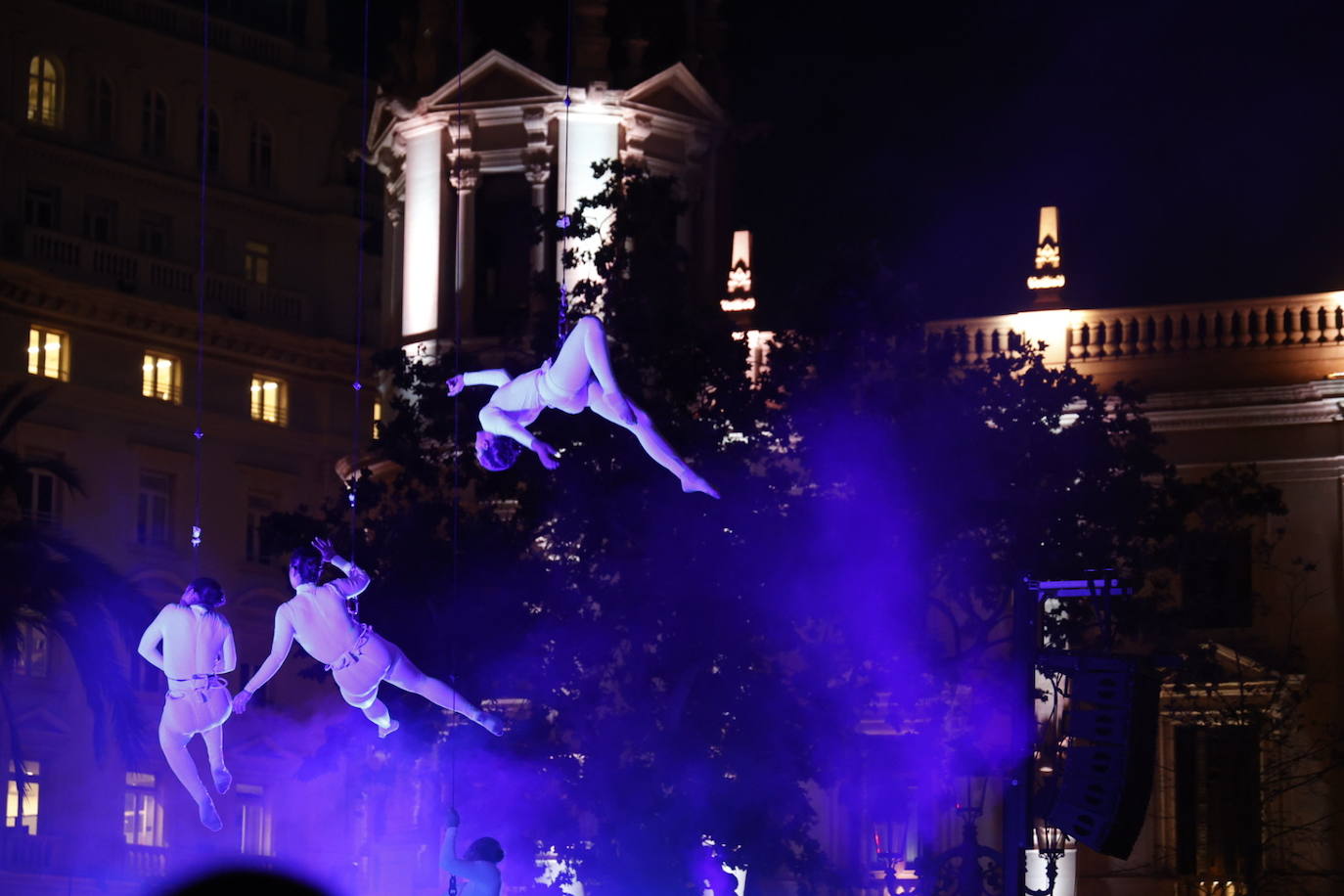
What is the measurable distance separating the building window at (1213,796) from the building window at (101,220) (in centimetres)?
2489

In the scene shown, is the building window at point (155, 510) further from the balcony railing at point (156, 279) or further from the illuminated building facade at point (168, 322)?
the balcony railing at point (156, 279)

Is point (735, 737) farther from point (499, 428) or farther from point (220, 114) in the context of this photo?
point (220, 114)

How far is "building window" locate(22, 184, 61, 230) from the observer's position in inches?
2418

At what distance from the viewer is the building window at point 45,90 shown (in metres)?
61.9

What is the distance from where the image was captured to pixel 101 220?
207 ft

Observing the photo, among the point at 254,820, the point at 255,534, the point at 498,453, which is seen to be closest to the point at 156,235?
the point at 255,534

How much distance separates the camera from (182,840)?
2388 inches

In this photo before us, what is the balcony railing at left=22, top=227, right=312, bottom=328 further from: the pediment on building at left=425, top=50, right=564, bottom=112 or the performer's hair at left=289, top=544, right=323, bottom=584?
the performer's hair at left=289, top=544, right=323, bottom=584

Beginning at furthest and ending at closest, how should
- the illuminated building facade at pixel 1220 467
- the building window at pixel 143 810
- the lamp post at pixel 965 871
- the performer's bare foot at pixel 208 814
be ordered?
the building window at pixel 143 810 < the illuminated building facade at pixel 1220 467 < the lamp post at pixel 965 871 < the performer's bare foot at pixel 208 814

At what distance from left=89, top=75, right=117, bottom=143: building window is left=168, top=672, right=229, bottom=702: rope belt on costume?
116ft

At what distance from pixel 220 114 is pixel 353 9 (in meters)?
4.36

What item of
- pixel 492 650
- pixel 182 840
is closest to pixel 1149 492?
pixel 492 650

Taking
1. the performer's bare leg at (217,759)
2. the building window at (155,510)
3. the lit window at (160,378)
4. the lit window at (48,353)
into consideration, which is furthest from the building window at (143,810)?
the performer's bare leg at (217,759)

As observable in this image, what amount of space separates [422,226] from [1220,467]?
1381cm
